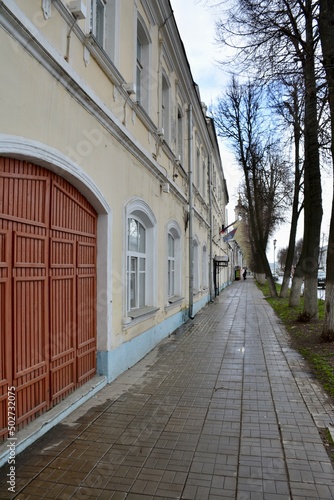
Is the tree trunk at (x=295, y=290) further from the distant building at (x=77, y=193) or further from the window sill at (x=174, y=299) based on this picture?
the distant building at (x=77, y=193)

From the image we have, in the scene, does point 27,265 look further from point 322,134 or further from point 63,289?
point 322,134

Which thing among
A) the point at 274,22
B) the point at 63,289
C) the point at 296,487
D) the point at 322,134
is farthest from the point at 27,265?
the point at 322,134

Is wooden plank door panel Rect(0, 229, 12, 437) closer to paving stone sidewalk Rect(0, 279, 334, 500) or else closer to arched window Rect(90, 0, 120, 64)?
paving stone sidewalk Rect(0, 279, 334, 500)

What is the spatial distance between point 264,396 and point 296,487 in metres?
2.10

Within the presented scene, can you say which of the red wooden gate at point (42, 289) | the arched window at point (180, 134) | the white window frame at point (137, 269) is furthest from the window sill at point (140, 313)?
the arched window at point (180, 134)

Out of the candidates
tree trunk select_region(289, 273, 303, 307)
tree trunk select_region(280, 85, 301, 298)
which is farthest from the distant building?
tree trunk select_region(289, 273, 303, 307)

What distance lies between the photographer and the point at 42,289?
399 cm

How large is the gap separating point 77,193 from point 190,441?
3.19 meters

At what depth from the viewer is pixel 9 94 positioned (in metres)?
3.22

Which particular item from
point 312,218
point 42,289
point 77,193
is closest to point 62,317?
point 42,289

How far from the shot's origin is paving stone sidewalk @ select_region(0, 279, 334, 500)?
2.90m

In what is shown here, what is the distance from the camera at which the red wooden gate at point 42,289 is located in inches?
134

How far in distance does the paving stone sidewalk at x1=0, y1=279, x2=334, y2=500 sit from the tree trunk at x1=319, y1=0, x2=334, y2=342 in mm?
1688

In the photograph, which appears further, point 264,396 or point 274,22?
point 274,22
